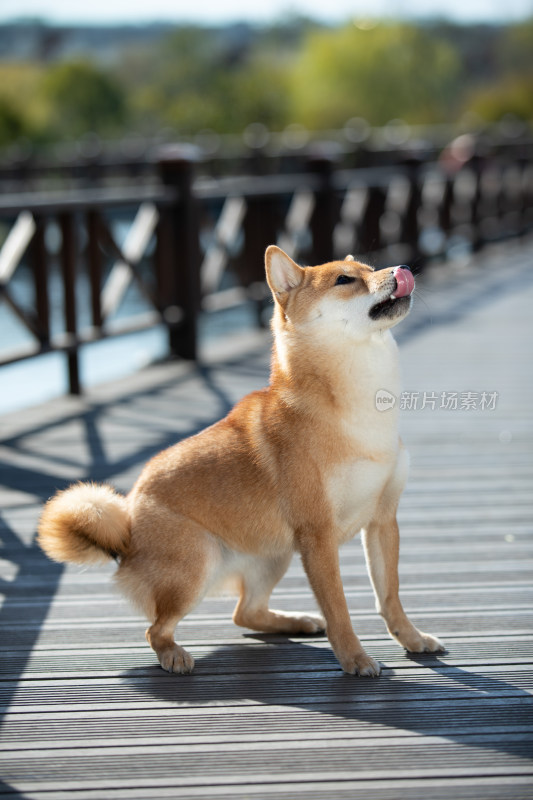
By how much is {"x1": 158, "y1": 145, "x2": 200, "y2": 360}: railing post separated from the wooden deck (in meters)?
2.18

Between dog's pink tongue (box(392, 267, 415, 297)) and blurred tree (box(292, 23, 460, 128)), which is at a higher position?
dog's pink tongue (box(392, 267, 415, 297))

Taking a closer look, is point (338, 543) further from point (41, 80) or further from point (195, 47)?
point (195, 47)

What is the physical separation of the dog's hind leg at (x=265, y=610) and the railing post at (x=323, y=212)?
5.67 metres

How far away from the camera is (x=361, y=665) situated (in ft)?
7.82

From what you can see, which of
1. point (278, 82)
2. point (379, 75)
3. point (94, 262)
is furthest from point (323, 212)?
point (379, 75)

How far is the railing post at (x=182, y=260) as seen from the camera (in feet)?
20.6

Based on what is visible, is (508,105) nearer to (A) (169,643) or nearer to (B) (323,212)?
(B) (323,212)

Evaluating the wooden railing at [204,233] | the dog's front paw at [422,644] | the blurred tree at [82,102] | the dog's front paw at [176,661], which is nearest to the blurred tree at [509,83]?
the blurred tree at [82,102]

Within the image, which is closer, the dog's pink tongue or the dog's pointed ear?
the dog's pink tongue

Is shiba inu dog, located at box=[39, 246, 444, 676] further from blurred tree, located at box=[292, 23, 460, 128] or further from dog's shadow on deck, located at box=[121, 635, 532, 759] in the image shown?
blurred tree, located at box=[292, 23, 460, 128]

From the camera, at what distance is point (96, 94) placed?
131 ft

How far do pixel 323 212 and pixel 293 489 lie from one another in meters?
6.01

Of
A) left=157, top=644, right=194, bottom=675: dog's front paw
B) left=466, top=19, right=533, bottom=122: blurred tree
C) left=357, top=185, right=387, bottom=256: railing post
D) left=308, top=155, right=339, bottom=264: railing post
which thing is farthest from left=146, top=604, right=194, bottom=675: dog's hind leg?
left=466, top=19, right=533, bottom=122: blurred tree

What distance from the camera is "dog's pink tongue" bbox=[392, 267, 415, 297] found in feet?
7.69
